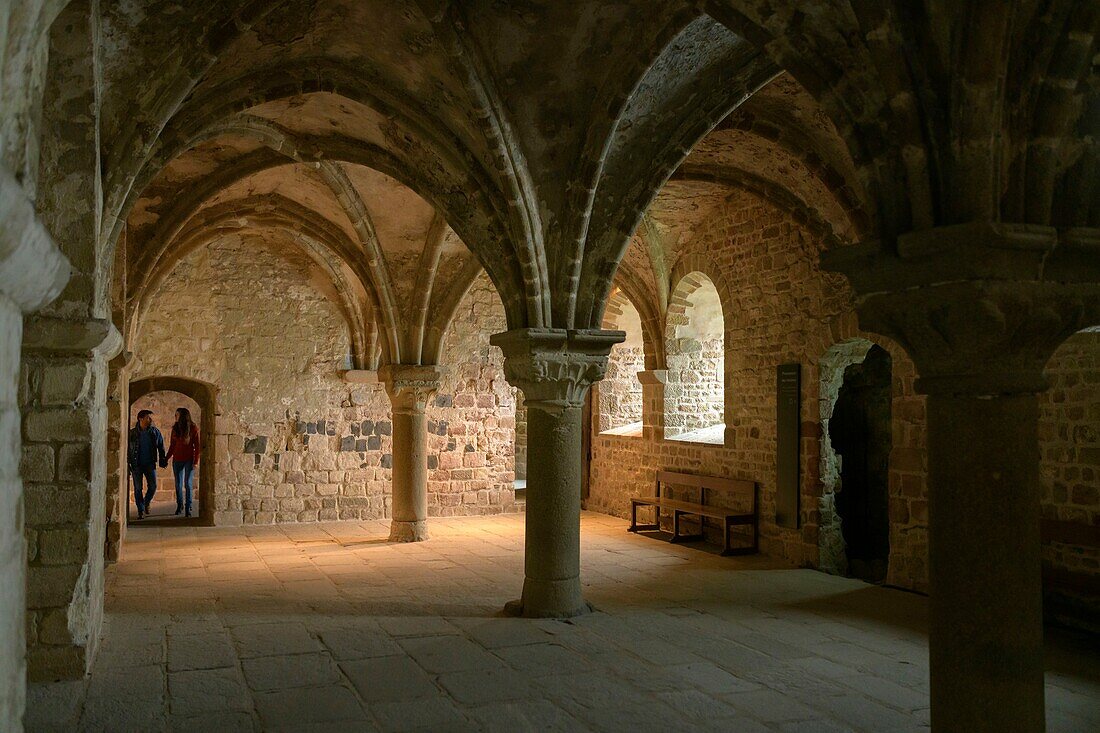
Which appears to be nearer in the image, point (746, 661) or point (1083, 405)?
point (746, 661)

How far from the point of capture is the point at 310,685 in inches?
172

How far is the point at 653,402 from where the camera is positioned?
1077 cm

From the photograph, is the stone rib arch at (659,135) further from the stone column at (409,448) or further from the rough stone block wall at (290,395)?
the rough stone block wall at (290,395)

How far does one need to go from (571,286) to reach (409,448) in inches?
156

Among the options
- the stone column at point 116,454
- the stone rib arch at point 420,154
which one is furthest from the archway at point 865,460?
the stone column at point 116,454

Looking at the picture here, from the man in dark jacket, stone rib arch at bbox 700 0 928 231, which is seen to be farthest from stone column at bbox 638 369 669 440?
stone rib arch at bbox 700 0 928 231

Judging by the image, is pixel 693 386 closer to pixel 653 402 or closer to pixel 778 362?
pixel 653 402

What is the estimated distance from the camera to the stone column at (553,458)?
19.1 feet

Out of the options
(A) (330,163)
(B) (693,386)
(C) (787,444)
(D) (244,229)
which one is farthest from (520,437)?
(A) (330,163)

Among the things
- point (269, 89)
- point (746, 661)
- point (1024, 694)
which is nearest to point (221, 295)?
point (269, 89)

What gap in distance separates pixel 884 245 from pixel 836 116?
1.99 ft

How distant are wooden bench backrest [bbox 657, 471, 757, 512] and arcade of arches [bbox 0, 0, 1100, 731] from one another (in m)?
0.18

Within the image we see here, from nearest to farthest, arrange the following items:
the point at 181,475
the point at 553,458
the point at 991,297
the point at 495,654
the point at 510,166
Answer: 1. the point at 991,297
2. the point at 495,654
3. the point at 510,166
4. the point at 553,458
5. the point at 181,475

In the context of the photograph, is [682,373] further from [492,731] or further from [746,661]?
[492,731]
